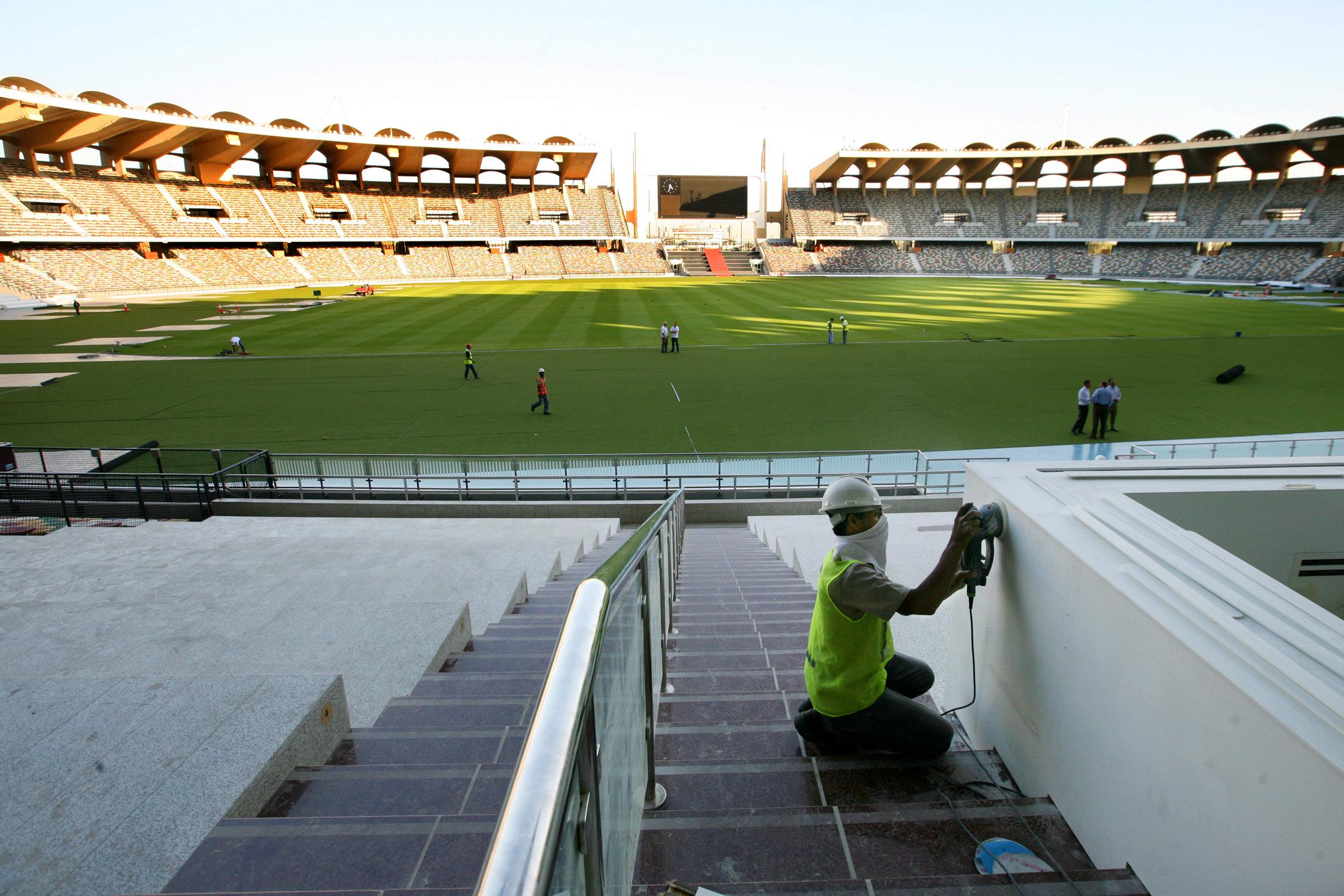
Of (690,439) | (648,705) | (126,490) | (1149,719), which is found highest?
(1149,719)

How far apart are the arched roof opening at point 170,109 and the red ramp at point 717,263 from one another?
4633 centimetres

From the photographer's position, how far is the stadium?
2.03 m

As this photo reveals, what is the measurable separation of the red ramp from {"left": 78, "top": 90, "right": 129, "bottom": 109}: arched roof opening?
4944cm

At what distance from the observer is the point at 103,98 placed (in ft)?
173

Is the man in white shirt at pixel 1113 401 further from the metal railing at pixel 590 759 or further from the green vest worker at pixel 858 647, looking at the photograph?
the metal railing at pixel 590 759

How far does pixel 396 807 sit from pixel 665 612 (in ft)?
7.50

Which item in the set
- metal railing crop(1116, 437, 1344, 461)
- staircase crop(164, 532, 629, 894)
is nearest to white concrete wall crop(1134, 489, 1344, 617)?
staircase crop(164, 532, 629, 894)

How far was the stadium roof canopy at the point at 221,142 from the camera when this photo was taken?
49062 millimetres

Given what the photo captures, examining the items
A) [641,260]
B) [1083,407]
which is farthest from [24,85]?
[1083,407]

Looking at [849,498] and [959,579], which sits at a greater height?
[849,498]

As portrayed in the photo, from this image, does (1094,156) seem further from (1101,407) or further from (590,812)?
(590,812)

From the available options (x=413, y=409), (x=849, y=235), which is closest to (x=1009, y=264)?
(x=849, y=235)

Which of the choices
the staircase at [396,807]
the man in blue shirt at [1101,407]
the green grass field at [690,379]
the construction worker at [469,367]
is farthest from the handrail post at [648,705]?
the construction worker at [469,367]

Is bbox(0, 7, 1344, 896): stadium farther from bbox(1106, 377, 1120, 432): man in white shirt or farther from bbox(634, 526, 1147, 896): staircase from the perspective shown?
bbox(1106, 377, 1120, 432): man in white shirt
